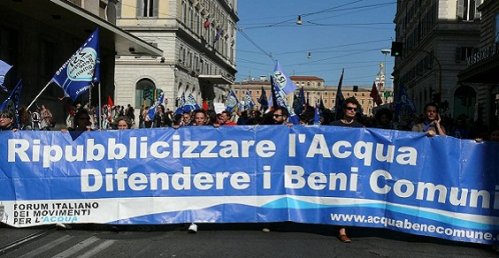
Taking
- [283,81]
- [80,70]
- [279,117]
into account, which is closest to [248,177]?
[279,117]

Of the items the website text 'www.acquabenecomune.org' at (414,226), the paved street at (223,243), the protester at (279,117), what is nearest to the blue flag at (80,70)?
the paved street at (223,243)

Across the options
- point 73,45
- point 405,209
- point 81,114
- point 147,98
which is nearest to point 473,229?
point 405,209

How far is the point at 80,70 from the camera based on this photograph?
8.53 metres

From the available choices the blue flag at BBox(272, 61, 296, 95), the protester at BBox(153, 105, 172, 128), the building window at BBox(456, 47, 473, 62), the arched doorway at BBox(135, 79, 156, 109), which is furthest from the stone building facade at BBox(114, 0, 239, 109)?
the blue flag at BBox(272, 61, 296, 95)

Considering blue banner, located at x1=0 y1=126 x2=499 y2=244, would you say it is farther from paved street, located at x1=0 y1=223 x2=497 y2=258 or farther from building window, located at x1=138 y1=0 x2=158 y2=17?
building window, located at x1=138 y1=0 x2=158 y2=17

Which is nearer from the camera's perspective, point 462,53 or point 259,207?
point 259,207

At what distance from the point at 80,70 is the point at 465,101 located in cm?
4710

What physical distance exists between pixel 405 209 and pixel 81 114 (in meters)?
4.49

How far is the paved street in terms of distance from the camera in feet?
20.5

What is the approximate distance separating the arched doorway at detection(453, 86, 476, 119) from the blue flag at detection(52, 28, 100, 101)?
4524 cm

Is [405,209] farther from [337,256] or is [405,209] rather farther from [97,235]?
[97,235]

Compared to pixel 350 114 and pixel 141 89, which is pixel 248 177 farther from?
pixel 141 89

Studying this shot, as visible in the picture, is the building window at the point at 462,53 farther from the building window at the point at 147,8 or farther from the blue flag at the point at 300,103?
the blue flag at the point at 300,103

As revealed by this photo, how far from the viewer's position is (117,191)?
7383 millimetres
